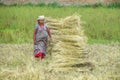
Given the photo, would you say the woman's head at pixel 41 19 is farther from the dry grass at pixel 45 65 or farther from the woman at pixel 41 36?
the dry grass at pixel 45 65

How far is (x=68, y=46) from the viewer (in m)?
10.8

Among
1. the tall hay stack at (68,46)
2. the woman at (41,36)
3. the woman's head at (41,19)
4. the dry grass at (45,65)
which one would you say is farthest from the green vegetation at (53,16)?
the tall hay stack at (68,46)

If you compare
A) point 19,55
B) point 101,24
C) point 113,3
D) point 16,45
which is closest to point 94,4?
point 113,3

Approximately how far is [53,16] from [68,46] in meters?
7.38

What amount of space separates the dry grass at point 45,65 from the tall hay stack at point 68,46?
0.18 metres

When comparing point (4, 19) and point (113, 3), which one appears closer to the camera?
point (4, 19)

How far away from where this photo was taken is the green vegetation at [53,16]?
15664mm

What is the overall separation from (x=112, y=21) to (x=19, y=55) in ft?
21.3

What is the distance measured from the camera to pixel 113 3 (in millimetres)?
24234

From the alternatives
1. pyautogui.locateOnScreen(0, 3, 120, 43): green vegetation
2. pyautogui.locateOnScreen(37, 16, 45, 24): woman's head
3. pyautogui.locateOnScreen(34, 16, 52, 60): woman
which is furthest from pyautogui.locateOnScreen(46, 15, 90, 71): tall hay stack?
pyautogui.locateOnScreen(0, 3, 120, 43): green vegetation

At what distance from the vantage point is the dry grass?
9109 millimetres

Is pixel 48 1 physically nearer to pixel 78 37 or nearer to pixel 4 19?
pixel 4 19

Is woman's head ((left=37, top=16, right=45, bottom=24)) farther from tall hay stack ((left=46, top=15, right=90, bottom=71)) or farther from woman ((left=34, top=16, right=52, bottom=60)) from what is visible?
tall hay stack ((left=46, top=15, right=90, bottom=71))

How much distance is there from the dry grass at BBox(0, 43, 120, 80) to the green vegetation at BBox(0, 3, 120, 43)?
1.44 m
